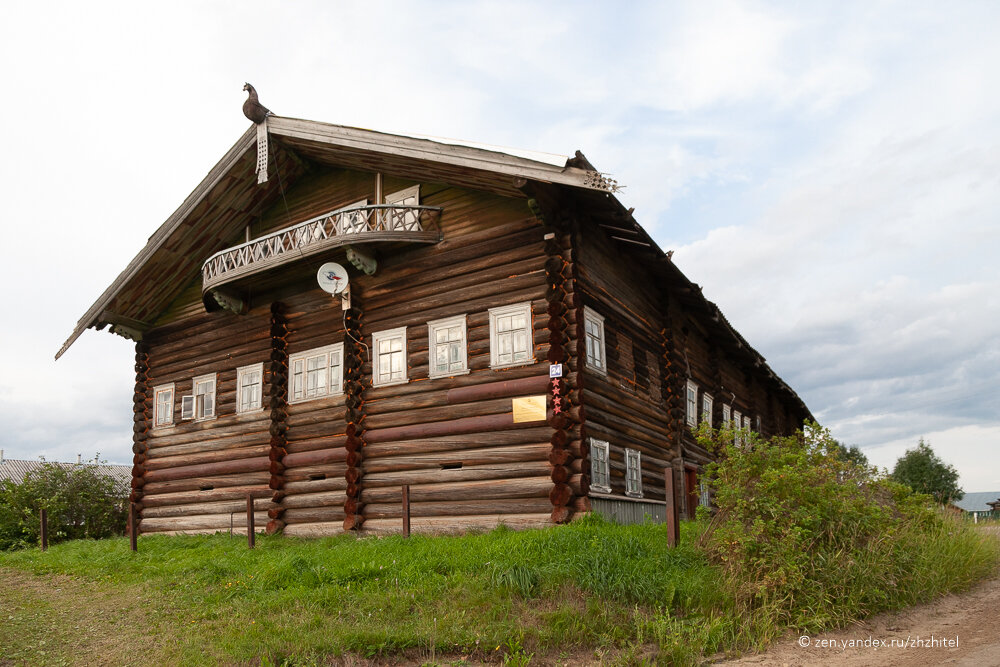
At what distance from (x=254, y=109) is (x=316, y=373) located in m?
6.13

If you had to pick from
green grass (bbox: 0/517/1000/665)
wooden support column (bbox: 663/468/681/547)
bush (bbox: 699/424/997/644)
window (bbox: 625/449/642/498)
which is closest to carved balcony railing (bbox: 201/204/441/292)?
window (bbox: 625/449/642/498)

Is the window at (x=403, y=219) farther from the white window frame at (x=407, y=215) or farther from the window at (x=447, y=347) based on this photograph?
the window at (x=447, y=347)

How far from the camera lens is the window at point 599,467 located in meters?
14.7

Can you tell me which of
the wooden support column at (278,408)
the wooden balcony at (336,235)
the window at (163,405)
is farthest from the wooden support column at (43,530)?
the wooden balcony at (336,235)

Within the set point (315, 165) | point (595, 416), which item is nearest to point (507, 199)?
point (595, 416)

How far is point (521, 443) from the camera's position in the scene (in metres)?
14.8

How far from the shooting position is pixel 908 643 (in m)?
8.66

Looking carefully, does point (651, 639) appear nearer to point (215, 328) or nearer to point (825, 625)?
point (825, 625)

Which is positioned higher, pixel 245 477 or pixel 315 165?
pixel 315 165

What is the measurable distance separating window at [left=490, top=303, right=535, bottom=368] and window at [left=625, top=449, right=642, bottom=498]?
10.6 ft

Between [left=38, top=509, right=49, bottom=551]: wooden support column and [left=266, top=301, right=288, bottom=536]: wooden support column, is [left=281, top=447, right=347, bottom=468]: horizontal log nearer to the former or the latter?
[left=266, top=301, right=288, bottom=536]: wooden support column

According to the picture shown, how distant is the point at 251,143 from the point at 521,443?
9.61 m

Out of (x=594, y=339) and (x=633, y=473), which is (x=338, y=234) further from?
(x=633, y=473)

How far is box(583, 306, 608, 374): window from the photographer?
15516 millimetres
